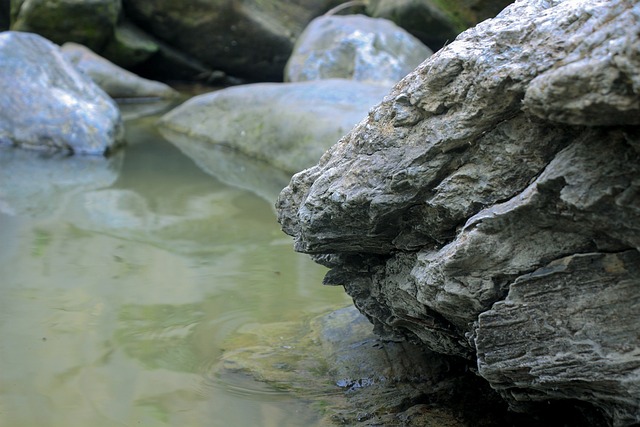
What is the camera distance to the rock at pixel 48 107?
6945 millimetres

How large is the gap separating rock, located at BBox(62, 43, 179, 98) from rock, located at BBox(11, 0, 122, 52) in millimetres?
235

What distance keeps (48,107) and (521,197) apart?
6.25 m

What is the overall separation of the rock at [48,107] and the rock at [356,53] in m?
2.24

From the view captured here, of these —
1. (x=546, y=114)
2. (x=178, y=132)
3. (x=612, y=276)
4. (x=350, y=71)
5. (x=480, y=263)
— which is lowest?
(x=178, y=132)

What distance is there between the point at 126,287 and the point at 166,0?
789 centimetres

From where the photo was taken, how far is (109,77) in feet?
32.1

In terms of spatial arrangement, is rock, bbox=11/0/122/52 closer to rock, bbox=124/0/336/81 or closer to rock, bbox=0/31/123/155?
rock, bbox=124/0/336/81

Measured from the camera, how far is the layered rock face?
1.48 meters

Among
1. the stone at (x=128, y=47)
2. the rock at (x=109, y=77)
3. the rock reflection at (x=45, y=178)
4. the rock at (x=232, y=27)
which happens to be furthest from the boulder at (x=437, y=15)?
the rock reflection at (x=45, y=178)

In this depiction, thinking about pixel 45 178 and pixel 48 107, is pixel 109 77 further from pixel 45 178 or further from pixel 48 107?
pixel 45 178

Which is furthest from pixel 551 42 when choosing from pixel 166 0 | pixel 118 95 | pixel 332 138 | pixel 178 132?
pixel 166 0

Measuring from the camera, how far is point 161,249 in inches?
163

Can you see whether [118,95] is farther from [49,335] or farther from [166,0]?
[49,335]

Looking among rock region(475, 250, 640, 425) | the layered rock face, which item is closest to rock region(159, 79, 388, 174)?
the layered rock face
